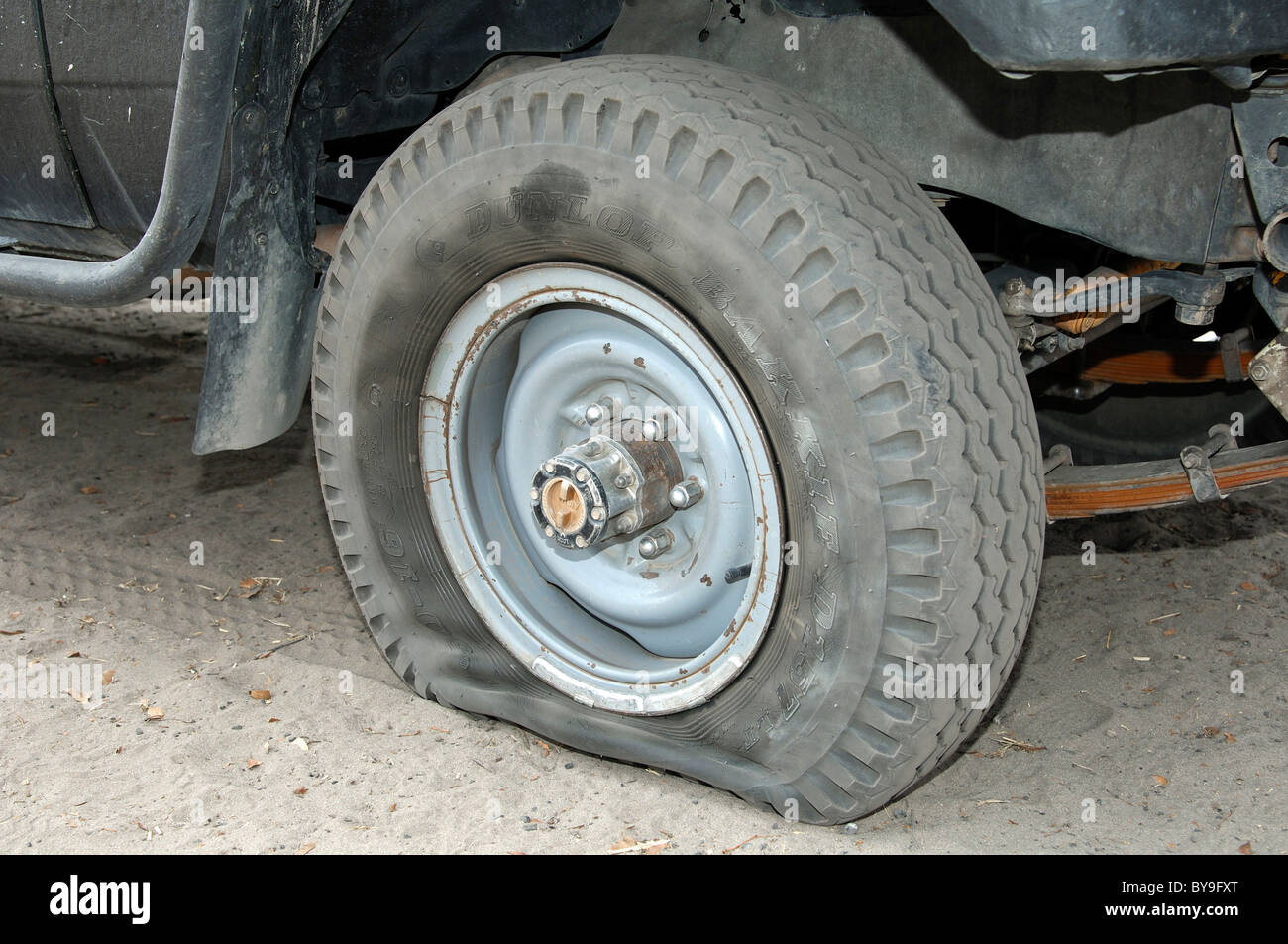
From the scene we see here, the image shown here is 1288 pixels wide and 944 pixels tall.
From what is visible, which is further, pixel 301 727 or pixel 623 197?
pixel 301 727

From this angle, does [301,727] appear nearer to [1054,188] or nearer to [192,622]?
[192,622]

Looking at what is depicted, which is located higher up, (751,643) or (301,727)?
(751,643)

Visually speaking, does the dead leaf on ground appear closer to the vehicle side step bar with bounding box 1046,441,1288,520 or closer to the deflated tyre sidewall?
the deflated tyre sidewall

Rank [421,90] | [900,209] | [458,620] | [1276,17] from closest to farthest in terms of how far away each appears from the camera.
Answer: [1276,17] < [900,209] < [458,620] < [421,90]

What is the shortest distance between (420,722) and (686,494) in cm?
89

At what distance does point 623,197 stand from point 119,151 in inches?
53.2

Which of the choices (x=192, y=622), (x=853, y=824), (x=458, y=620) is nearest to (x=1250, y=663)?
(x=853, y=824)

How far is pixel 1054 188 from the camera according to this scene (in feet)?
7.00

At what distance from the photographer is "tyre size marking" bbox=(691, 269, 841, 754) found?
1.99 meters

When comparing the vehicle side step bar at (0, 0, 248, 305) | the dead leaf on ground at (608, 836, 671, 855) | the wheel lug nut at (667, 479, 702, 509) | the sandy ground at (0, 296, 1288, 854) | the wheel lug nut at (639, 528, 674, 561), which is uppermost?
the vehicle side step bar at (0, 0, 248, 305)

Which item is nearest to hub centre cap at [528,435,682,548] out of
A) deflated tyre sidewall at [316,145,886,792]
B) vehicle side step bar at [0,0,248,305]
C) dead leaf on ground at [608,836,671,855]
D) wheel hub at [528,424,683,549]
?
wheel hub at [528,424,683,549]

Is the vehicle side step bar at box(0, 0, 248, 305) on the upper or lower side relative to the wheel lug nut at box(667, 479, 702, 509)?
upper

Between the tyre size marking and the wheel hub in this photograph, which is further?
the wheel hub

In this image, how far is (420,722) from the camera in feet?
8.84
